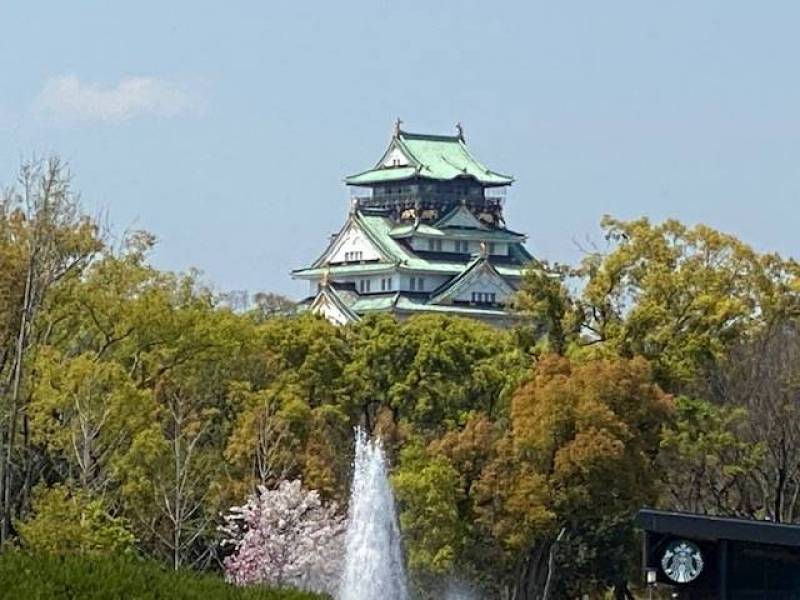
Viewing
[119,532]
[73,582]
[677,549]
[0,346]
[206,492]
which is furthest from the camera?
[206,492]

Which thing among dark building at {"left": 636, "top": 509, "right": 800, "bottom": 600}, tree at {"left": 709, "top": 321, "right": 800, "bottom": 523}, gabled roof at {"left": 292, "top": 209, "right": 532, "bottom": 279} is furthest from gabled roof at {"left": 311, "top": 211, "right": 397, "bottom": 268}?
dark building at {"left": 636, "top": 509, "right": 800, "bottom": 600}

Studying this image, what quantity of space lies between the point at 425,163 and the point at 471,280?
6.07 m

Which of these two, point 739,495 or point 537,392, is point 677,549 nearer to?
point 537,392

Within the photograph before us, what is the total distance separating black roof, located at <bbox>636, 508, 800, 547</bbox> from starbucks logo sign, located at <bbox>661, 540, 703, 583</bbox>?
0.82 ft

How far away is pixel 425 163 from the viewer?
64.8m

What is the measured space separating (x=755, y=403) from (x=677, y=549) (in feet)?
48.2

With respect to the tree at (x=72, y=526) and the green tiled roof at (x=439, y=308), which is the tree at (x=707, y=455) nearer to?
the tree at (x=72, y=526)

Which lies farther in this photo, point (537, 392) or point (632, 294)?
point (632, 294)

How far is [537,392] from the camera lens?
29.0 metres

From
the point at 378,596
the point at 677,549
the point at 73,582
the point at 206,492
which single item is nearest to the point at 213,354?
the point at 206,492

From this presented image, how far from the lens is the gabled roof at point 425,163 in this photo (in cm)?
6438

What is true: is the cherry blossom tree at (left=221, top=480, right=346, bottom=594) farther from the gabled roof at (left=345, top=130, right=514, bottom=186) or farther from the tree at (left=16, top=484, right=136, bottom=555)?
the gabled roof at (left=345, top=130, right=514, bottom=186)

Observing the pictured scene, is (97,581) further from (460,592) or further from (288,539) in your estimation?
(460,592)

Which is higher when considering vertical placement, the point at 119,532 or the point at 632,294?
the point at 632,294
